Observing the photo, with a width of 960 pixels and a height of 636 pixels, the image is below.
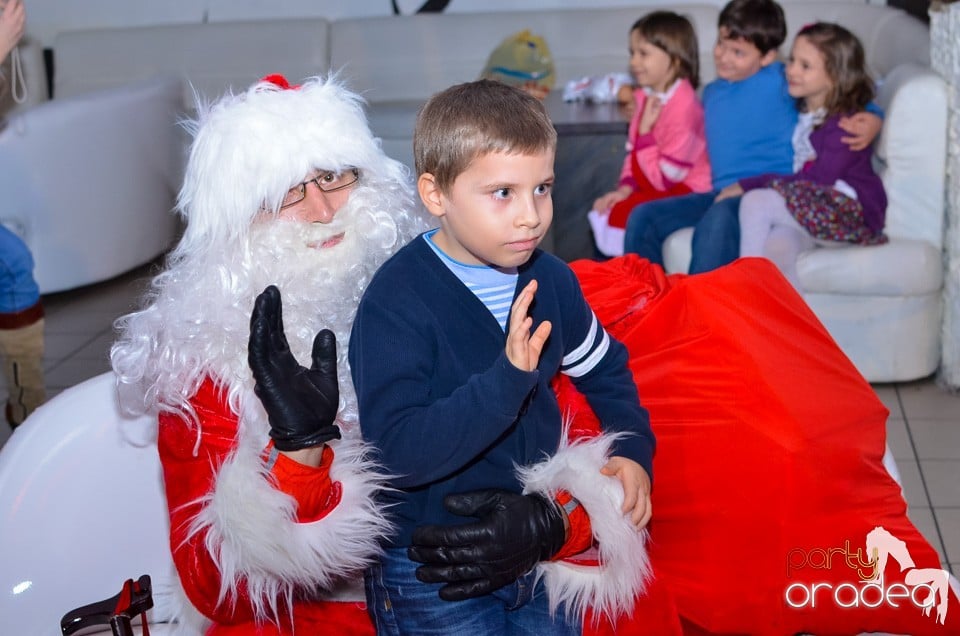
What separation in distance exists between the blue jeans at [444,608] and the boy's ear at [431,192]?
0.46 m

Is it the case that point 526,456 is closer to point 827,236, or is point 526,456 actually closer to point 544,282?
point 544,282

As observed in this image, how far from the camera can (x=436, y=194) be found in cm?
136

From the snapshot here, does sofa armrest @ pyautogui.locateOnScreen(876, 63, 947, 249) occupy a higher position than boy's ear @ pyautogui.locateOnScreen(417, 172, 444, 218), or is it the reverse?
boy's ear @ pyautogui.locateOnScreen(417, 172, 444, 218)

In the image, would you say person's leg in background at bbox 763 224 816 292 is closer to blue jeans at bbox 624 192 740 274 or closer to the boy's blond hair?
blue jeans at bbox 624 192 740 274

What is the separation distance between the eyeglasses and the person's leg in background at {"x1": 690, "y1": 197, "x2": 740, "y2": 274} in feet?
6.23

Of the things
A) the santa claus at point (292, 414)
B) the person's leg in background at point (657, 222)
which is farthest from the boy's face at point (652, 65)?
the santa claus at point (292, 414)

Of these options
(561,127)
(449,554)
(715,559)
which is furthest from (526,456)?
(561,127)

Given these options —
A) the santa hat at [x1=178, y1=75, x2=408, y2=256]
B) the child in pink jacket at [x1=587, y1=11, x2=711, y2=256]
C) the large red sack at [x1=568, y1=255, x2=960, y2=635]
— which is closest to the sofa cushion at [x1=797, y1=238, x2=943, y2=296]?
the child in pink jacket at [x1=587, y1=11, x2=711, y2=256]

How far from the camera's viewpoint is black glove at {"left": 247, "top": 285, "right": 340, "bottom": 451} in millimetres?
1203

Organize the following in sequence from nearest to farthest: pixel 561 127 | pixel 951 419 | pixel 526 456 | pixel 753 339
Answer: pixel 526 456 → pixel 753 339 → pixel 951 419 → pixel 561 127

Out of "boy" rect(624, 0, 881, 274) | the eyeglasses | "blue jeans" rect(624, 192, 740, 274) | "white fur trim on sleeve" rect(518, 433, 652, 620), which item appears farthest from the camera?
"boy" rect(624, 0, 881, 274)

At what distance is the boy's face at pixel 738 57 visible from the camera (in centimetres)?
368

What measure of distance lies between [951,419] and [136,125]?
3.62 metres

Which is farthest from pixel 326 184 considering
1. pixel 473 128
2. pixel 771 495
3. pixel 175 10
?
pixel 175 10
